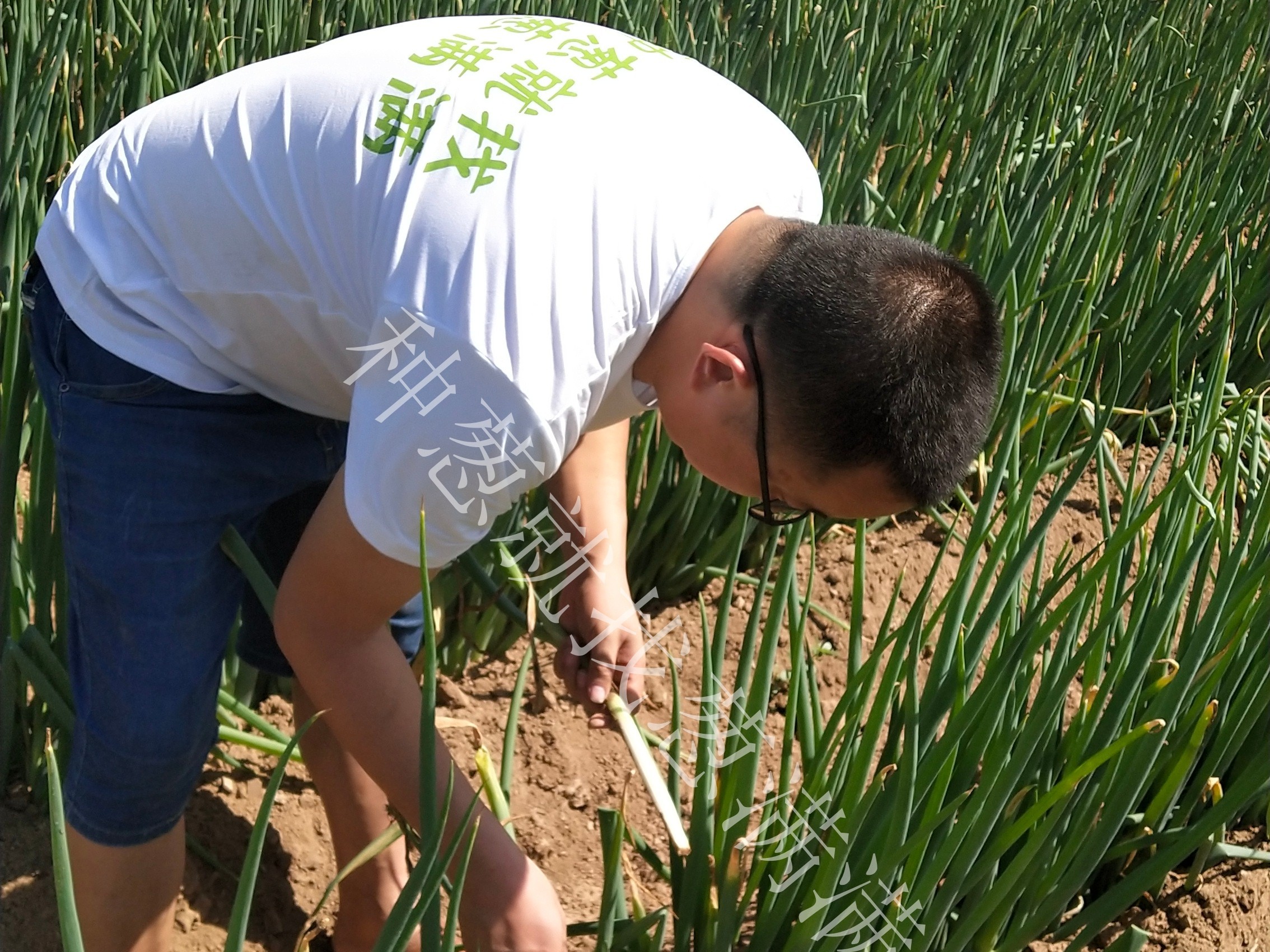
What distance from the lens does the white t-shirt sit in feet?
3.05

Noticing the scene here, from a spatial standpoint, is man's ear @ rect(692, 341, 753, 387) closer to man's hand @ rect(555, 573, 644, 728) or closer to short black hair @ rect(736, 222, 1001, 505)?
short black hair @ rect(736, 222, 1001, 505)

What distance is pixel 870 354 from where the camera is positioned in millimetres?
979

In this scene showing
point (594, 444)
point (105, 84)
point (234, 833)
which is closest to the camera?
point (594, 444)

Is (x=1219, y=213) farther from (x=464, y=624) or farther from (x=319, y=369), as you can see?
(x=319, y=369)

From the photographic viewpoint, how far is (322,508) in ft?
3.29

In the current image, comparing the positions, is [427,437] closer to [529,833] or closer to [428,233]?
[428,233]

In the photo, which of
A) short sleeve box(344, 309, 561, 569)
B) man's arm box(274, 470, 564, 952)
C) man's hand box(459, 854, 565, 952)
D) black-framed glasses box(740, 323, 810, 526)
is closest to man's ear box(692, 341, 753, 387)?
black-framed glasses box(740, 323, 810, 526)

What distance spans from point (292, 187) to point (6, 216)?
3.08ft

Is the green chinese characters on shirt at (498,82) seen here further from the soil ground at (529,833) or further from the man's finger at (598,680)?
the soil ground at (529,833)

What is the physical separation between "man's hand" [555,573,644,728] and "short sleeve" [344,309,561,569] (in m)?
0.39

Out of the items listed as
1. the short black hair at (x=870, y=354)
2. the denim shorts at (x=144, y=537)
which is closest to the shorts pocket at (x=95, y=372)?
the denim shorts at (x=144, y=537)

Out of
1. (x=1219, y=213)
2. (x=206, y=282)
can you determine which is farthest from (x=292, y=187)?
(x=1219, y=213)

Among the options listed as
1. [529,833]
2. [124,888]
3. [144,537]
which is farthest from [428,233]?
[529,833]

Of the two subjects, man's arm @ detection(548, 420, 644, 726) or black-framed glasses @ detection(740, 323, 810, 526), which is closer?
black-framed glasses @ detection(740, 323, 810, 526)
